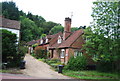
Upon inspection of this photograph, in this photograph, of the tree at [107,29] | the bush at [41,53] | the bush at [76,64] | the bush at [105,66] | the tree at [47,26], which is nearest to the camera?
the tree at [107,29]

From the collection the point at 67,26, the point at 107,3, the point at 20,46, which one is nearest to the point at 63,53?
the point at 67,26

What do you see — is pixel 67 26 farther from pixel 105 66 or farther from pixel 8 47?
pixel 8 47

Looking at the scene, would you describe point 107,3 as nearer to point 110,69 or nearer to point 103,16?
point 103,16

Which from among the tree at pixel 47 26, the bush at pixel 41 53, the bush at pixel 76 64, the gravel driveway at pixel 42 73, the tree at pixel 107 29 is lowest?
the gravel driveway at pixel 42 73

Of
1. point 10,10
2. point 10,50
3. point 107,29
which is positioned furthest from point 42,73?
point 10,10

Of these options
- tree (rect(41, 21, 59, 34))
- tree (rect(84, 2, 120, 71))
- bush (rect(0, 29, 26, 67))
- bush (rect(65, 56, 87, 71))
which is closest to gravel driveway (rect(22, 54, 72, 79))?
bush (rect(0, 29, 26, 67))

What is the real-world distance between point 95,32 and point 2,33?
12620 millimetres

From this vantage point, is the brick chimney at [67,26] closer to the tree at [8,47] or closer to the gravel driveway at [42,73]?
the gravel driveway at [42,73]

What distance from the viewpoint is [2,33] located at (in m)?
18.2

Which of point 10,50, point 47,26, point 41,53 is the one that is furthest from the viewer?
point 47,26

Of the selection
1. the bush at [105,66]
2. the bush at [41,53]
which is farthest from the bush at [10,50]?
the bush at [41,53]

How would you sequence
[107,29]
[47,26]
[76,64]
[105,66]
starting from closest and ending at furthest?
1. [107,29]
2. [105,66]
3. [76,64]
4. [47,26]

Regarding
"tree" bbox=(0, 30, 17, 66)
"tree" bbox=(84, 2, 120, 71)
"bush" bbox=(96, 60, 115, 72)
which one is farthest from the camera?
"bush" bbox=(96, 60, 115, 72)

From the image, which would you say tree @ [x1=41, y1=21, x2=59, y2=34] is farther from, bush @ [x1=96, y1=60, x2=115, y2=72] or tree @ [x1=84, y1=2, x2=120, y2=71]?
tree @ [x1=84, y1=2, x2=120, y2=71]
